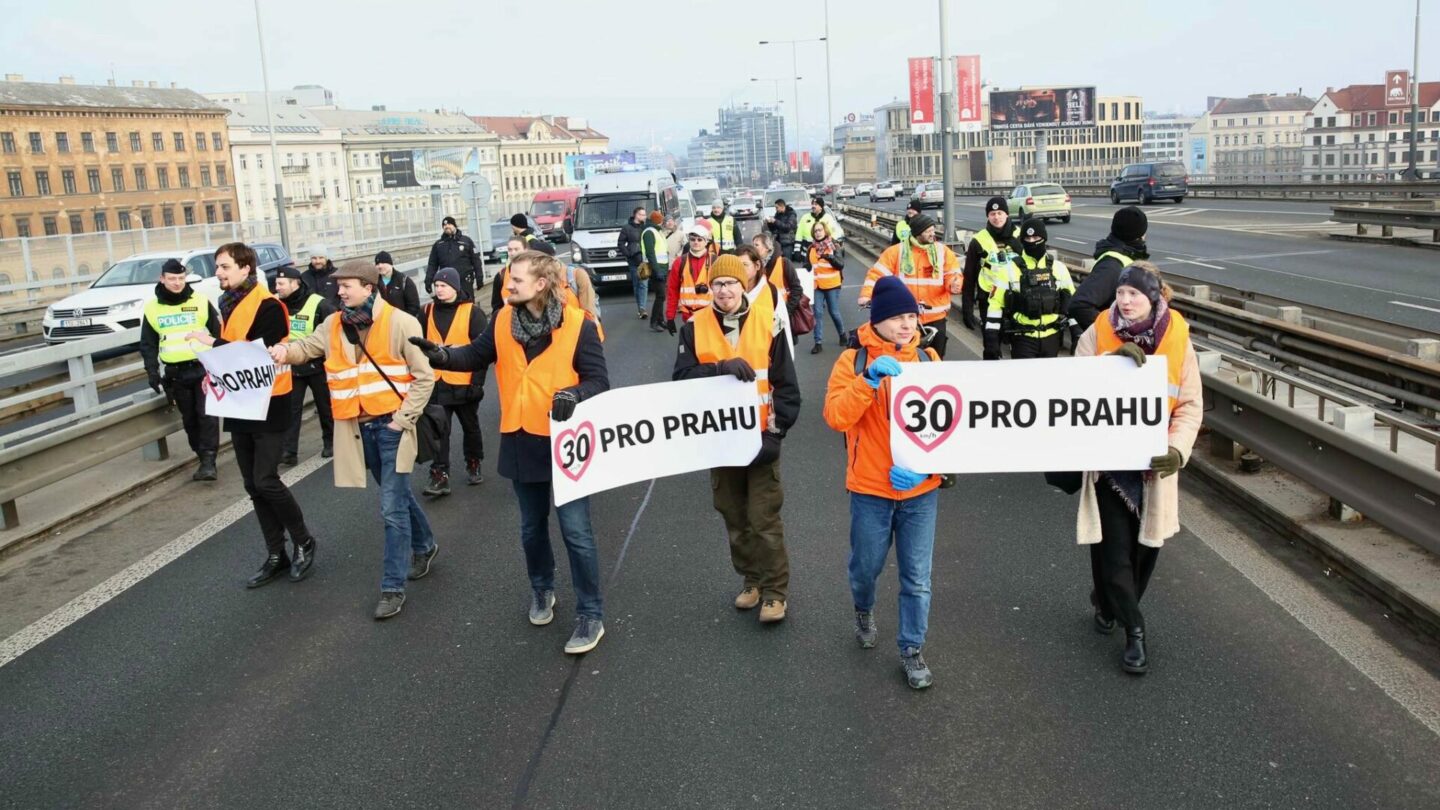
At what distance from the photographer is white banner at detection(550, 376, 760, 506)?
5645 mm

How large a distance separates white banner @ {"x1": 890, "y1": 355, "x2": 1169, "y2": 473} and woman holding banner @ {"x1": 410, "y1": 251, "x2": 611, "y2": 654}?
1494mm

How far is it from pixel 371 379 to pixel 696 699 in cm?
255

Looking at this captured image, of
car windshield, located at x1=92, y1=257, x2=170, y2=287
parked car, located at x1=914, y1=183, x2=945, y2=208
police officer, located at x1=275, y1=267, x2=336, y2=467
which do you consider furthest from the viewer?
parked car, located at x1=914, y1=183, x2=945, y2=208

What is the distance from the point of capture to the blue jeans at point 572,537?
563 centimetres

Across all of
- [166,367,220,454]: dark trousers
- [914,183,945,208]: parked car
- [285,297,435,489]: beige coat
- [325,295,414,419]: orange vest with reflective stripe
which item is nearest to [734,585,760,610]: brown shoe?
[285,297,435,489]: beige coat

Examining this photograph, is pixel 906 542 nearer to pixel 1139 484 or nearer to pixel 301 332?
pixel 1139 484

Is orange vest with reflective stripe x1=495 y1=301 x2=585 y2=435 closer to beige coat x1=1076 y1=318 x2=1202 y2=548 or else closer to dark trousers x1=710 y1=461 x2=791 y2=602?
dark trousers x1=710 y1=461 x2=791 y2=602

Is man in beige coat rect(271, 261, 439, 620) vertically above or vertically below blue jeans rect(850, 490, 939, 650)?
A: above

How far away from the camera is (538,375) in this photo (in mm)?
5512

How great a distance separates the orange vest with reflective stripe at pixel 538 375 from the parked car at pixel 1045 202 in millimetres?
37952

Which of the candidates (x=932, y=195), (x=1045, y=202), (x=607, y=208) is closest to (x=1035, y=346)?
(x=607, y=208)

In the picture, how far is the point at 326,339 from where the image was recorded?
6.57 meters

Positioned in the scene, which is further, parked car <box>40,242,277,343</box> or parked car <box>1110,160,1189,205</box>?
parked car <box>1110,160,1189,205</box>

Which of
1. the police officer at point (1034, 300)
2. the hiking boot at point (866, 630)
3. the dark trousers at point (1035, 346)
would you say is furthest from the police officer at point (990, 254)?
the hiking boot at point (866, 630)
